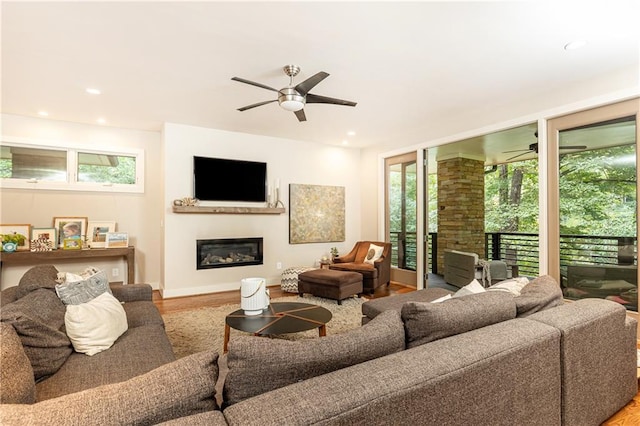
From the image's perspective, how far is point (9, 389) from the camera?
1.01 meters

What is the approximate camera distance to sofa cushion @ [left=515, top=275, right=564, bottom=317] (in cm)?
173

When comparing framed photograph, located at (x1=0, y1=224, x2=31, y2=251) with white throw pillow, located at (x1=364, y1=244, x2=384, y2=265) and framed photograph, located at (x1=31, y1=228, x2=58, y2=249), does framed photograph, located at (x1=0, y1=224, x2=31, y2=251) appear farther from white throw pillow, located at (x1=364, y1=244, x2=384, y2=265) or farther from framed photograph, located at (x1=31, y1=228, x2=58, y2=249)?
white throw pillow, located at (x1=364, y1=244, x2=384, y2=265)

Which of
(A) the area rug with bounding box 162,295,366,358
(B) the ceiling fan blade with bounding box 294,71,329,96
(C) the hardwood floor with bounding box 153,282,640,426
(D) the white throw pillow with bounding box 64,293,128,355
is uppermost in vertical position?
(B) the ceiling fan blade with bounding box 294,71,329,96

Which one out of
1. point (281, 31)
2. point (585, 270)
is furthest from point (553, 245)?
point (281, 31)

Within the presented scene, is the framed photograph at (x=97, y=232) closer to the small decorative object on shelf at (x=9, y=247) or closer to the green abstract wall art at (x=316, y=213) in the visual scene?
the small decorative object on shelf at (x=9, y=247)

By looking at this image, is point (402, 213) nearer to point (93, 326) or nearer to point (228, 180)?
point (228, 180)

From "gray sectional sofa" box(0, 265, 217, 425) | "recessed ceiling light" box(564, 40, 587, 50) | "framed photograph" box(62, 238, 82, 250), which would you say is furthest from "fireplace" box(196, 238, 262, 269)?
"recessed ceiling light" box(564, 40, 587, 50)

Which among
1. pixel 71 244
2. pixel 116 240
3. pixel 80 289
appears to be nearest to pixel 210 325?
pixel 80 289

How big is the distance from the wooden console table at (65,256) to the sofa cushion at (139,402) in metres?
4.25

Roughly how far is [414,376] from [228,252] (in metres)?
4.56

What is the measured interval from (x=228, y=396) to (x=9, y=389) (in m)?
0.70

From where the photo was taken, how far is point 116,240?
15.2 feet

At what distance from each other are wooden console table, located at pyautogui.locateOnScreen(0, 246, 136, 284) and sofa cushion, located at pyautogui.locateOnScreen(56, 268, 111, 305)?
7.44 ft

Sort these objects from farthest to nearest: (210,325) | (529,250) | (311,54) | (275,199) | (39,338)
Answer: (275,199) < (529,250) < (210,325) < (311,54) < (39,338)
